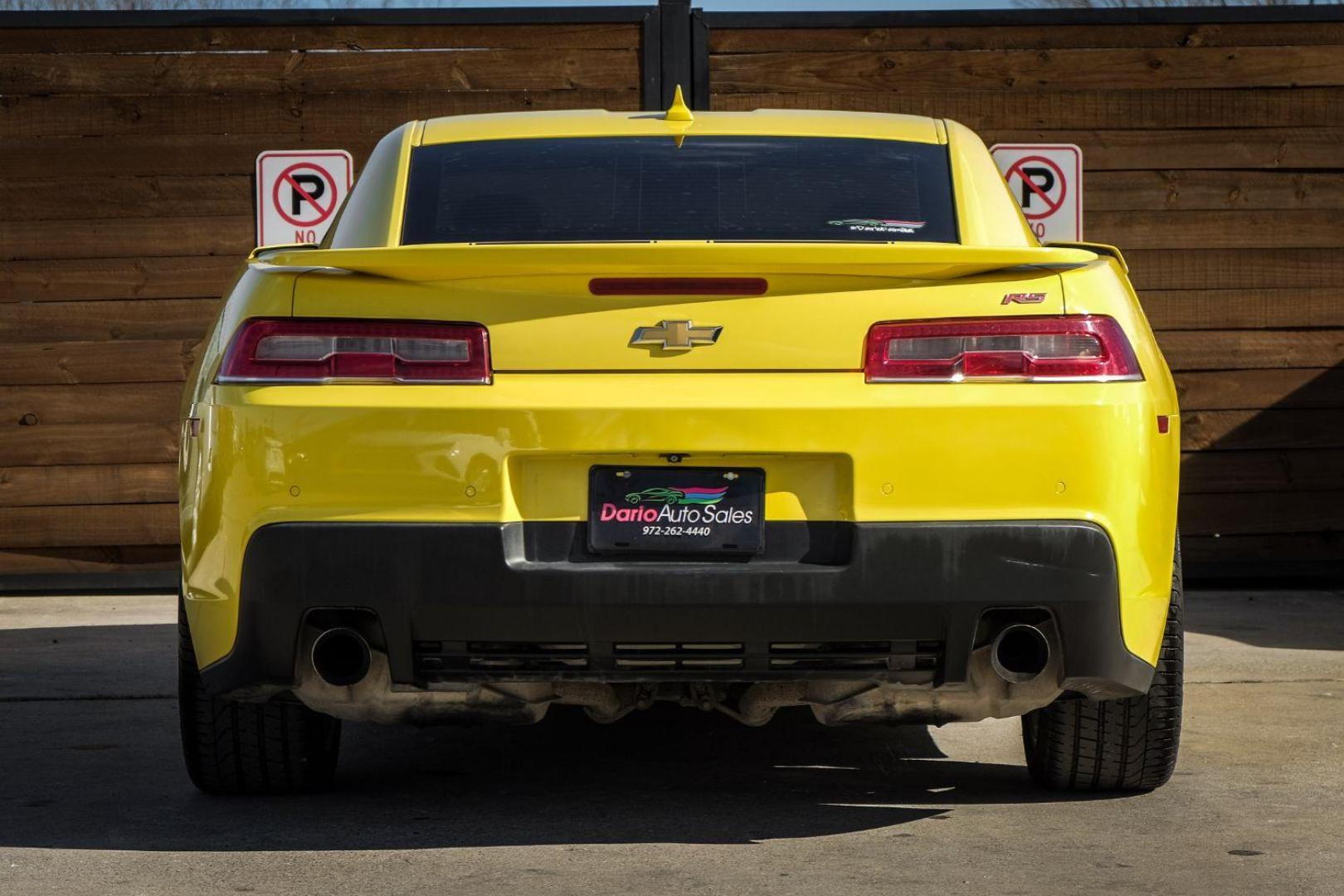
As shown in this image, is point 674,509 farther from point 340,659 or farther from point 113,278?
point 113,278

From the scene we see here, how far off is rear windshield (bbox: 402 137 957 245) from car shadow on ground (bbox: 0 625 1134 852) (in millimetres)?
1283

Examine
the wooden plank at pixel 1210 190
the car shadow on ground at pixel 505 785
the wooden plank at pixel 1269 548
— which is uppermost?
the wooden plank at pixel 1210 190

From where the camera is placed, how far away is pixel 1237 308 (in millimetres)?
9719

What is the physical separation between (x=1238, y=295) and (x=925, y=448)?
6.29 m

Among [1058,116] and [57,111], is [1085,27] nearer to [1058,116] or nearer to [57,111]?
[1058,116]

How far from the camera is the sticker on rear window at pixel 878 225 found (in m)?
4.57

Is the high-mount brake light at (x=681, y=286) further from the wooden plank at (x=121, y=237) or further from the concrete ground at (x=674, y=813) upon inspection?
the wooden plank at (x=121, y=237)

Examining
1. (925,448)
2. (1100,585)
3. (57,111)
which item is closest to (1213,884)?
(1100,585)

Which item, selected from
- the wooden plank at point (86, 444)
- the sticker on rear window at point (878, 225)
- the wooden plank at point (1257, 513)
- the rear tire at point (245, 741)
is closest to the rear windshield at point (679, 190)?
the sticker on rear window at point (878, 225)

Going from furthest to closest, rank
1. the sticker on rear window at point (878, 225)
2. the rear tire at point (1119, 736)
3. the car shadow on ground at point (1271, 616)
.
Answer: the car shadow on ground at point (1271, 616) → the sticker on rear window at point (878, 225) → the rear tire at point (1119, 736)

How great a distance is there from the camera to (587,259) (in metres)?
3.92

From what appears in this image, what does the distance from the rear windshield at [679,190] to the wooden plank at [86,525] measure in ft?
17.3

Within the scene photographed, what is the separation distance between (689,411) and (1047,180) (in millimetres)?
6060

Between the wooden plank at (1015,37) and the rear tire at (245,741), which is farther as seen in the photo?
the wooden plank at (1015,37)
